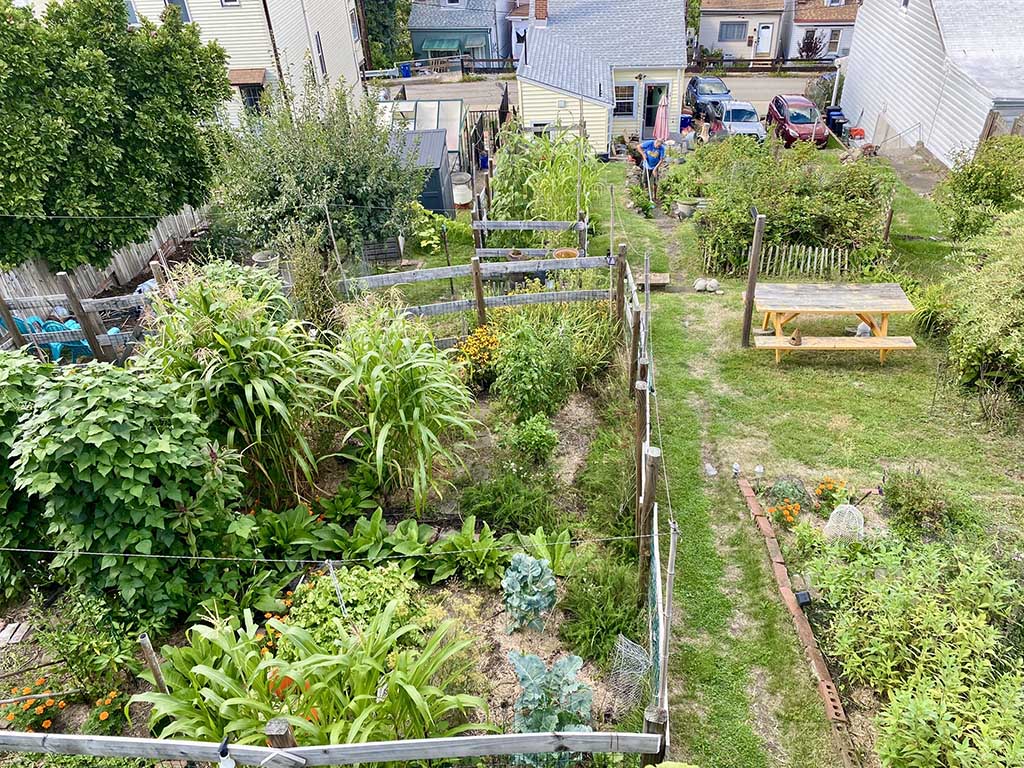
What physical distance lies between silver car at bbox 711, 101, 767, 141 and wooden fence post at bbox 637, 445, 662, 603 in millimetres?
14269

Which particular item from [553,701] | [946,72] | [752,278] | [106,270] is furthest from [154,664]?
[946,72]

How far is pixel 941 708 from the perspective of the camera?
11.1ft

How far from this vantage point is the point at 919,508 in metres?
5.18

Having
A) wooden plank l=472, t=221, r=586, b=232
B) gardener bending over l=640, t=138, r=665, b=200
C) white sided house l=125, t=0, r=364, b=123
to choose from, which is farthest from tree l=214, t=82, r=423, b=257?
gardener bending over l=640, t=138, r=665, b=200

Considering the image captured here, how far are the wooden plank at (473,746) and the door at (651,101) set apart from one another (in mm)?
17188

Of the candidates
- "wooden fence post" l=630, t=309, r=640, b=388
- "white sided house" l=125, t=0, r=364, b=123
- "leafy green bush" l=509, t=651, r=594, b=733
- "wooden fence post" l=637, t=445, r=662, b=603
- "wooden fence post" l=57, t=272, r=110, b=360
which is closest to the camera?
"leafy green bush" l=509, t=651, r=594, b=733

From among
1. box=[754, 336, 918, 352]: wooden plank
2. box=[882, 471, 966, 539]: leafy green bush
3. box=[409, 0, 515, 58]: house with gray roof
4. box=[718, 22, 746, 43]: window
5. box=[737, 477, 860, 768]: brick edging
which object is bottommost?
box=[737, 477, 860, 768]: brick edging

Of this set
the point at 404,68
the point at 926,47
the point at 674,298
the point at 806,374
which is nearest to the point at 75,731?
the point at 806,374

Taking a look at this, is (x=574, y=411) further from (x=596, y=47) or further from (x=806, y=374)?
(x=596, y=47)

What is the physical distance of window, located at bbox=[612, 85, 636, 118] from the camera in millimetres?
17328

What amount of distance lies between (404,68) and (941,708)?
27.6 m

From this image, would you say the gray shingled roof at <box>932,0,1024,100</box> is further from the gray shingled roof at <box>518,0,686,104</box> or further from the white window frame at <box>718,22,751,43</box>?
the white window frame at <box>718,22,751,43</box>

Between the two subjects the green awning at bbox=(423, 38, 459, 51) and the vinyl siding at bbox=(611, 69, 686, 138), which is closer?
the vinyl siding at bbox=(611, 69, 686, 138)

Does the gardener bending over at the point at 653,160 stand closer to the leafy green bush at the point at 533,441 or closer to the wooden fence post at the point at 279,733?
the leafy green bush at the point at 533,441
